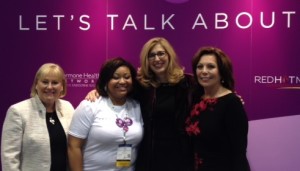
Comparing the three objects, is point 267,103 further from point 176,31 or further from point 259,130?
point 176,31

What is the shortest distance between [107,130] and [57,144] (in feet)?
1.24

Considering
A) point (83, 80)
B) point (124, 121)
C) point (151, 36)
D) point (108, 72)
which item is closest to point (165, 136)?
point (124, 121)

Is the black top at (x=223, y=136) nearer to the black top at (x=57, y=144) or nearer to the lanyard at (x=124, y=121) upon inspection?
the lanyard at (x=124, y=121)

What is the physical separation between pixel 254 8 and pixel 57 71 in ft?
6.92

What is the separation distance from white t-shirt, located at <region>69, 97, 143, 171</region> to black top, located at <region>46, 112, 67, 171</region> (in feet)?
0.33

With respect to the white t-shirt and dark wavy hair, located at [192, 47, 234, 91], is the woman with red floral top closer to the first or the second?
dark wavy hair, located at [192, 47, 234, 91]

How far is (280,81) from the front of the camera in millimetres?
3680

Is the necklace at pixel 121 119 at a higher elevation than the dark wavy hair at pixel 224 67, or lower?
lower

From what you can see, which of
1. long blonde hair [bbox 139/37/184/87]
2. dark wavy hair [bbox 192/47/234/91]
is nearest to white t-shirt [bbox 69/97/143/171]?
long blonde hair [bbox 139/37/184/87]

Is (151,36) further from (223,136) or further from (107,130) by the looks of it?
(223,136)

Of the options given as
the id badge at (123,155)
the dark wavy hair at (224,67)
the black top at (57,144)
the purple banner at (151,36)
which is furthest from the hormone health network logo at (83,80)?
the dark wavy hair at (224,67)

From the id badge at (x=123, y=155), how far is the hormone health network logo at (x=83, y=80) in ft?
5.17

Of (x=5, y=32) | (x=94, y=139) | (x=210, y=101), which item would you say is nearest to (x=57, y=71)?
(x=94, y=139)

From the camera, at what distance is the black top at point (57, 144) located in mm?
2521
